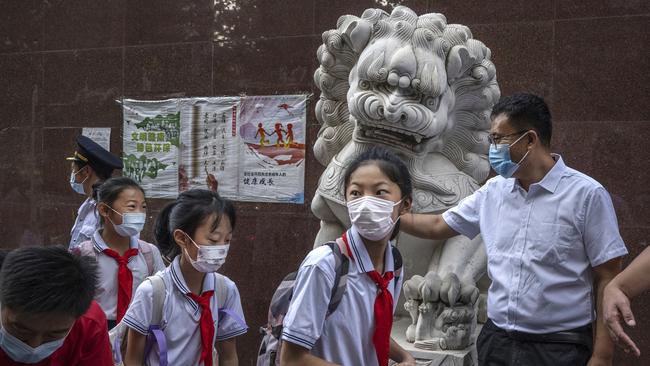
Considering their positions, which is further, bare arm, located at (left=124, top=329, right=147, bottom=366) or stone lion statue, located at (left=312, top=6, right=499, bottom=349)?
stone lion statue, located at (left=312, top=6, right=499, bottom=349)

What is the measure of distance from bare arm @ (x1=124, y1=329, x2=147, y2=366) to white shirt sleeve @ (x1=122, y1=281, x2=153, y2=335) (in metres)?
0.02

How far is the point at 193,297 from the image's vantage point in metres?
2.73

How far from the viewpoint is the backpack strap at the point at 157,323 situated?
8.62ft

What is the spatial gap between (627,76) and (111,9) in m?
4.11

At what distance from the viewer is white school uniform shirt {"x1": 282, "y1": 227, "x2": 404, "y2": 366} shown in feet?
7.16

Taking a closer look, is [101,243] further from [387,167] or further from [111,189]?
[387,167]

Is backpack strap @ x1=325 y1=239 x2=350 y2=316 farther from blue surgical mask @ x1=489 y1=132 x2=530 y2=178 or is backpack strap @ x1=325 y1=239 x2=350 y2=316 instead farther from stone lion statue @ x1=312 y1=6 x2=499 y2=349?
stone lion statue @ x1=312 y1=6 x2=499 y2=349

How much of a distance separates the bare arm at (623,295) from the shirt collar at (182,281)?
1.38 m

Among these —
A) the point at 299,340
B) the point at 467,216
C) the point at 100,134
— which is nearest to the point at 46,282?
the point at 299,340

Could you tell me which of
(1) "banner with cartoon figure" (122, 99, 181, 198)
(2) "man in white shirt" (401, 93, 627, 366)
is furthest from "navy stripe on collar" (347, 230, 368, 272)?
(1) "banner with cartoon figure" (122, 99, 181, 198)

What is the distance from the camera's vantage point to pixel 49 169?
22.0 feet

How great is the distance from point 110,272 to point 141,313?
3.51 ft

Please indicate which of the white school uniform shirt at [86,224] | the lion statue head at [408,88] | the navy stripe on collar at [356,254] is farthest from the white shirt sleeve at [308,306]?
the white school uniform shirt at [86,224]

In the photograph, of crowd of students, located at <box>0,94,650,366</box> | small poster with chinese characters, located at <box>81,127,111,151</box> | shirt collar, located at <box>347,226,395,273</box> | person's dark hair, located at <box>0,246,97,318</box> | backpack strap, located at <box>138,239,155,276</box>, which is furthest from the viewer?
small poster with chinese characters, located at <box>81,127,111,151</box>
